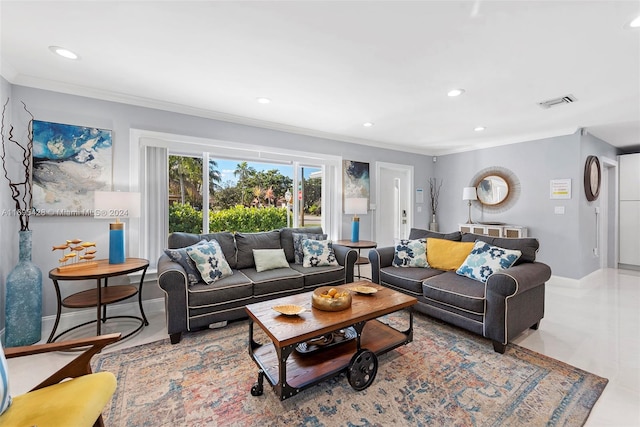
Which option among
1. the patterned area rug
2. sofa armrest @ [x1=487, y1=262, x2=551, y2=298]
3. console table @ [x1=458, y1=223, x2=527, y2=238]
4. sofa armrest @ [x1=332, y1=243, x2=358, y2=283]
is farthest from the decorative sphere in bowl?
console table @ [x1=458, y1=223, x2=527, y2=238]

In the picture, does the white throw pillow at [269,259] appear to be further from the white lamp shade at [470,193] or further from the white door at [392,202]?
the white lamp shade at [470,193]

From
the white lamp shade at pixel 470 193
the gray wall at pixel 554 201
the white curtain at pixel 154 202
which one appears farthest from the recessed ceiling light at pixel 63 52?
the gray wall at pixel 554 201

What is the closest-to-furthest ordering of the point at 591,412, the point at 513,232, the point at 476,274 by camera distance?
the point at 591,412
the point at 476,274
the point at 513,232

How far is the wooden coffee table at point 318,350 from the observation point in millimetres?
1556

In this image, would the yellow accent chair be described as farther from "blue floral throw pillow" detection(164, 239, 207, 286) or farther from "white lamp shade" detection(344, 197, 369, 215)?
"white lamp shade" detection(344, 197, 369, 215)

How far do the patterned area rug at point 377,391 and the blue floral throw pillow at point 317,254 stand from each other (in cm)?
129

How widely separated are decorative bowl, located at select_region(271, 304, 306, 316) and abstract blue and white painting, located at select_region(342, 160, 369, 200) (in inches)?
115

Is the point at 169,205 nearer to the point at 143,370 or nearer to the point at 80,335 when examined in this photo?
the point at 80,335

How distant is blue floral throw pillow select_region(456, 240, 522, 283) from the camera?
2.54 m

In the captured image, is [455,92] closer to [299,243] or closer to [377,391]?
[299,243]

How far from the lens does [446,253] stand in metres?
3.13

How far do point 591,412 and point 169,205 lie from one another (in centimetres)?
407

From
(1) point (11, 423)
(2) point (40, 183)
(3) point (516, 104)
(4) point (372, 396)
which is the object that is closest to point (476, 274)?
(4) point (372, 396)

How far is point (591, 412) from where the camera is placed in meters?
1.59
